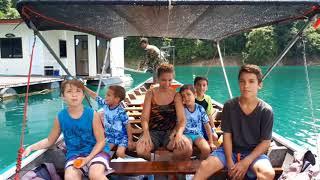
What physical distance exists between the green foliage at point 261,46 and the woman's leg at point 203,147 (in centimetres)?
4255

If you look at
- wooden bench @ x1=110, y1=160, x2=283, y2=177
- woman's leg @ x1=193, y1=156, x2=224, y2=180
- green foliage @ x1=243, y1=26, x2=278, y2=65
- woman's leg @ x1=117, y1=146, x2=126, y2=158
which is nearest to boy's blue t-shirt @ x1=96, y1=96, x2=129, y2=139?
woman's leg @ x1=117, y1=146, x2=126, y2=158

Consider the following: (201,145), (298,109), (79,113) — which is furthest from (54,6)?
(298,109)

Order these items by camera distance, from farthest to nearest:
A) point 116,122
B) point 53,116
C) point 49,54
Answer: point 49,54 → point 53,116 → point 116,122

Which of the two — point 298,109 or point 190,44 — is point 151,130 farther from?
point 190,44

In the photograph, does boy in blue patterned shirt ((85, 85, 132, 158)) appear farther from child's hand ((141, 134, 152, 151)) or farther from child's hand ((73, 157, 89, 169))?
child's hand ((73, 157, 89, 169))

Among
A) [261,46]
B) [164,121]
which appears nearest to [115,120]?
[164,121]

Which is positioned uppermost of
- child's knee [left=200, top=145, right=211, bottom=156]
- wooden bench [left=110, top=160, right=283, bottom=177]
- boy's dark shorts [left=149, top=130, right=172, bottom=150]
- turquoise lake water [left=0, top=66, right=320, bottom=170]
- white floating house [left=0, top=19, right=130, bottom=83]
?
white floating house [left=0, top=19, right=130, bottom=83]

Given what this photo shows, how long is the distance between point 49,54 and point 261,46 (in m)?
30.2

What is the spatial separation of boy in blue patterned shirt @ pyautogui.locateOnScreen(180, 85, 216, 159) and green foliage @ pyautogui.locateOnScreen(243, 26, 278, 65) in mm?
42239

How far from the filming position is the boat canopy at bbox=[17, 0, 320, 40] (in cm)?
326

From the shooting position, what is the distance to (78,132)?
3.31 m

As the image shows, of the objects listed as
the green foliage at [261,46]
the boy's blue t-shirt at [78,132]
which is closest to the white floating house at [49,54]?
the boy's blue t-shirt at [78,132]

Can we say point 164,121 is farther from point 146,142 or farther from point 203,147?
point 203,147

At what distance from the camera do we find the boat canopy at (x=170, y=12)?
10.7 ft
